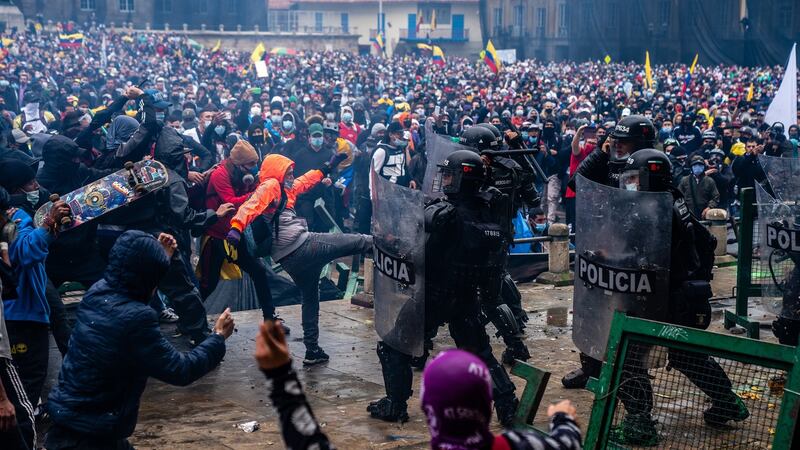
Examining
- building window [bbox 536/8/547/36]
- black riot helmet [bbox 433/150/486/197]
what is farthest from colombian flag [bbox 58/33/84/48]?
black riot helmet [bbox 433/150/486/197]

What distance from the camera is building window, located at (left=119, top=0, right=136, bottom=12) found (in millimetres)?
68375

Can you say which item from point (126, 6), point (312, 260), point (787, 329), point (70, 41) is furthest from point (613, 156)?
point (126, 6)

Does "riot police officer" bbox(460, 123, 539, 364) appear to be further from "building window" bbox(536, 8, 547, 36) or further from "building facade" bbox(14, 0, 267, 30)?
"building window" bbox(536, 8, 547, 36)

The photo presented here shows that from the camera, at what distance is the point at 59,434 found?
424 cm

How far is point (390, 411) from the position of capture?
260 inches

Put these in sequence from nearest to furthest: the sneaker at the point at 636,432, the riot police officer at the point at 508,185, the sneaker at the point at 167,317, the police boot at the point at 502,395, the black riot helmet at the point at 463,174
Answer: the sneaker at the point at 636,432
the black riot helmet at the point at 463,174
the police boot at the point at 502,395
the riot police officer at the point at 508,185
the sneaker at the point at 167,317

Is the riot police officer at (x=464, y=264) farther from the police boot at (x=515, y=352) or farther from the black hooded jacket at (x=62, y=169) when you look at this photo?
the black hooded jacket at (x=62, y=169)

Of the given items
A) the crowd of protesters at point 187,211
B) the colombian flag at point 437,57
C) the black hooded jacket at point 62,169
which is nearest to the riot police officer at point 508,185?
the crowd of protesters at point 187,211

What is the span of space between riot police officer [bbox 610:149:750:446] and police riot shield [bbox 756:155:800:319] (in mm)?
1416

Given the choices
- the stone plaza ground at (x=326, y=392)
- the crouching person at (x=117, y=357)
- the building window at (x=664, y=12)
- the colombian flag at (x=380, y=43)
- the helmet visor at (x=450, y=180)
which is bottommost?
the stone plaza ground at (x=326, y=392)

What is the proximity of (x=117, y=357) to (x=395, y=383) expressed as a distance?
106 inches

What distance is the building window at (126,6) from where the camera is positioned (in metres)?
68.4

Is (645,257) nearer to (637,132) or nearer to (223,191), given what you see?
(637,132)

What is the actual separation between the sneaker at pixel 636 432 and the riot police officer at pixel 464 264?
124 centimetres
